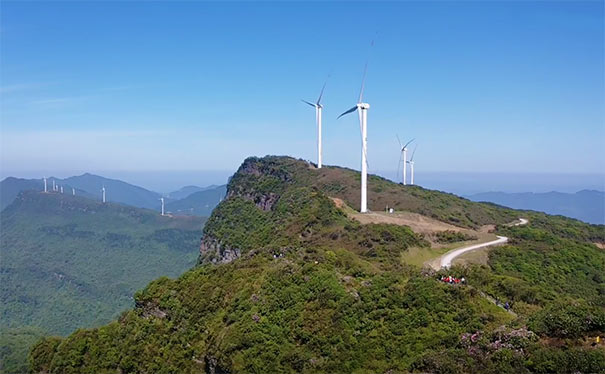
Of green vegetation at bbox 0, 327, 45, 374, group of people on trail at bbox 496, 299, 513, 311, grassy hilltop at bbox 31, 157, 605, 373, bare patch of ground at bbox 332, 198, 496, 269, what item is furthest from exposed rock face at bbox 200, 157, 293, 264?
group of people on trail at bbox 496, 299, 513, 311

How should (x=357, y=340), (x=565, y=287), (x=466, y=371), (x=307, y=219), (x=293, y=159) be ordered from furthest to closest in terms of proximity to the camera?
(x=293, y=159)
(x=307, y=219)
(x=565, y=287)
(x=357, y=340)
(x=466, y=371)

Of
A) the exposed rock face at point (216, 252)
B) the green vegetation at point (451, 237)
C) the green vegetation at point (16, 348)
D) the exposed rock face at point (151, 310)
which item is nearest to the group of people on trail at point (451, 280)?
the green vegetation at point (451, 237)

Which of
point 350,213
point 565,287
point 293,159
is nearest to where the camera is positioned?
point 565,287

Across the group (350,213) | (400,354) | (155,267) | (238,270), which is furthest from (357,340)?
(155,267)

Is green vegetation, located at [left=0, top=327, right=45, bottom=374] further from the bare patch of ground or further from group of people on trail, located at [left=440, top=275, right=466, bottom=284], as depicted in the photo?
group of people on trail, located at [left=440, top=275, right=466, bottom=284]

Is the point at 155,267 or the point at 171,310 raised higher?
the point at 171,310

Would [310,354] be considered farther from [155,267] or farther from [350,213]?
[155,267]

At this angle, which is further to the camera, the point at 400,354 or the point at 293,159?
the point at 293,159
